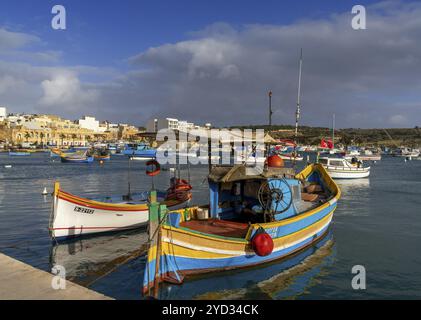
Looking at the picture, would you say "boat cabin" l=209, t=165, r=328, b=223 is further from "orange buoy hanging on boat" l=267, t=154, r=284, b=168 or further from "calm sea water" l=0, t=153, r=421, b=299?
"calm sea water" l=0, t=153, r=421, b=299

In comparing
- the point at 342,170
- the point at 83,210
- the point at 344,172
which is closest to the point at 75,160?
the point at 342,170

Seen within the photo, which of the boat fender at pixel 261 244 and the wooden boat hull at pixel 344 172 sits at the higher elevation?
the wooden boat hull at pixel 344 172

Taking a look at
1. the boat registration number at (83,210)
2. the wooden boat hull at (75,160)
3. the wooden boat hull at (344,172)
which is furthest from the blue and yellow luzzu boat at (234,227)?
the wooden boat hull at (75,160)

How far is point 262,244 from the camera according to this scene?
39.1 ft

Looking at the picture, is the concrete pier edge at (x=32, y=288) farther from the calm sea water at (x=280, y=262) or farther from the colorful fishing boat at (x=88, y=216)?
the colorful fishing boat at (x=88, y=216)

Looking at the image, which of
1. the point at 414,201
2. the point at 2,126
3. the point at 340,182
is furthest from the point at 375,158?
the point at 2,126

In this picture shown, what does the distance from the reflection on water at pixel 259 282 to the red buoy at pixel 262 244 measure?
1418mm

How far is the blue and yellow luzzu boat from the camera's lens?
11227mm

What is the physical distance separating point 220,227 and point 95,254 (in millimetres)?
6326

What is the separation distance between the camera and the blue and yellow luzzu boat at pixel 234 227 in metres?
11.2

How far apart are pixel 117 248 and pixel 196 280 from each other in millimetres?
6380

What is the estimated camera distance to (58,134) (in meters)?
178

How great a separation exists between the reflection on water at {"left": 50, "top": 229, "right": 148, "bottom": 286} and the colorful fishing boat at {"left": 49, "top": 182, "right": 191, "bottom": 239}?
19.9 inches
